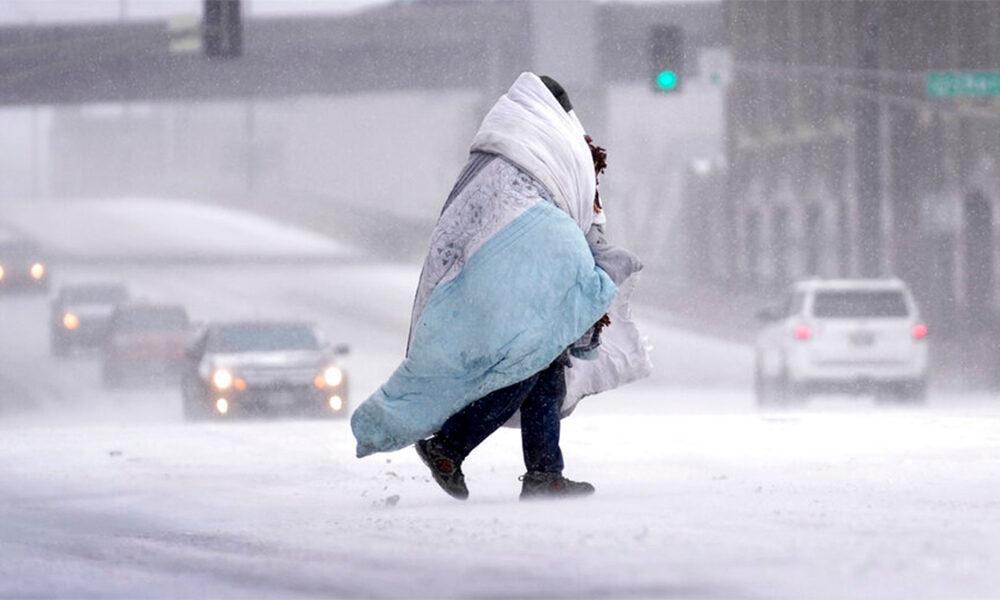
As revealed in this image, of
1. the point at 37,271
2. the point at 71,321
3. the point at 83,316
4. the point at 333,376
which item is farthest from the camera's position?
the point at 37,271

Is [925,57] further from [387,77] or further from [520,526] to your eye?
[520,526]

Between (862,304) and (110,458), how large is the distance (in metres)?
17.2

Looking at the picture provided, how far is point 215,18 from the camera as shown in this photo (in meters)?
33.0

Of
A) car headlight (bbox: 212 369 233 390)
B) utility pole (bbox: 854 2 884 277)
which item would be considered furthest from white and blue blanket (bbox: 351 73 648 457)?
utility pole (bbox: 854 2 884 277)

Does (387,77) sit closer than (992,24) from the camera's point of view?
No

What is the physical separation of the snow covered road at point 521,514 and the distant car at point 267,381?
10105mm

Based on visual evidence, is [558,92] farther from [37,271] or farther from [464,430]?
[37,271]

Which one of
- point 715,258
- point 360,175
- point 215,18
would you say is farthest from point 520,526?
point 360,175

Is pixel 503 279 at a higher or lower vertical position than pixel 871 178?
higher

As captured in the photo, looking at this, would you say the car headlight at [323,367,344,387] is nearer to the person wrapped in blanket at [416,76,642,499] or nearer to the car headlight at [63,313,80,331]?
the person wrapped in blanket at [416,76,642,499]

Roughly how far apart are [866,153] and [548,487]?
34701 mm

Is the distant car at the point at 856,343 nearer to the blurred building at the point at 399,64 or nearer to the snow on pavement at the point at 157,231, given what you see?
the blurred building at the point at 399,64

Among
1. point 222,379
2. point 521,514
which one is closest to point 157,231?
point 222,379

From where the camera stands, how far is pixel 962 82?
32.9 m
